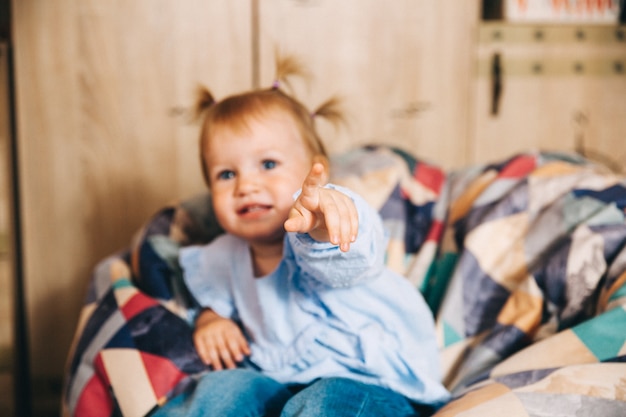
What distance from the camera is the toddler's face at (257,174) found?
39.2 inches

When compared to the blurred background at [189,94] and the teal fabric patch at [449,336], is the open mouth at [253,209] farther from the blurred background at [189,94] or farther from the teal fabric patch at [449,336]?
the blurred background at [189,94]

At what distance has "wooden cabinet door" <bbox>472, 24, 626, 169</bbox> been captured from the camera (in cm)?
184

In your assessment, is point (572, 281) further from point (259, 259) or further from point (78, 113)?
point (78, 113)

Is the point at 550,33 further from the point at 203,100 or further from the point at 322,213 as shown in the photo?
the point at 322,213

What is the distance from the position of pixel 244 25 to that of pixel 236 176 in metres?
0.84

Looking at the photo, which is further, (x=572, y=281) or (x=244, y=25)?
(x=244, y=25)

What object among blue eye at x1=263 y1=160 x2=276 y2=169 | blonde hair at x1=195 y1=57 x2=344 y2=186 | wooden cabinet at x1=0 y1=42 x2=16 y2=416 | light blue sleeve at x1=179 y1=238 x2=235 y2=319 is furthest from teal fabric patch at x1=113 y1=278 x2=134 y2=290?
wooden cabinet at x1=0 y1=42 x2=16 y2=416

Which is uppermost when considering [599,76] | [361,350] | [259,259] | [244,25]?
[244,25]

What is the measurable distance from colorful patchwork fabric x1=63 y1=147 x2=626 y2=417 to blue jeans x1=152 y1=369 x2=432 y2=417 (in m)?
0.08

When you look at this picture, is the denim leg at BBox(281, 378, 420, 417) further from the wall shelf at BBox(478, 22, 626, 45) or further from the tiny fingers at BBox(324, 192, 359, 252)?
the wall shelf at BBox(478, 22, 626, 45)

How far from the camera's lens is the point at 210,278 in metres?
1.14

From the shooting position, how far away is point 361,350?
0.97 meters

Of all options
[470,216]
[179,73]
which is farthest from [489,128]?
[179,73]

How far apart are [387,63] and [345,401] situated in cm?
118
